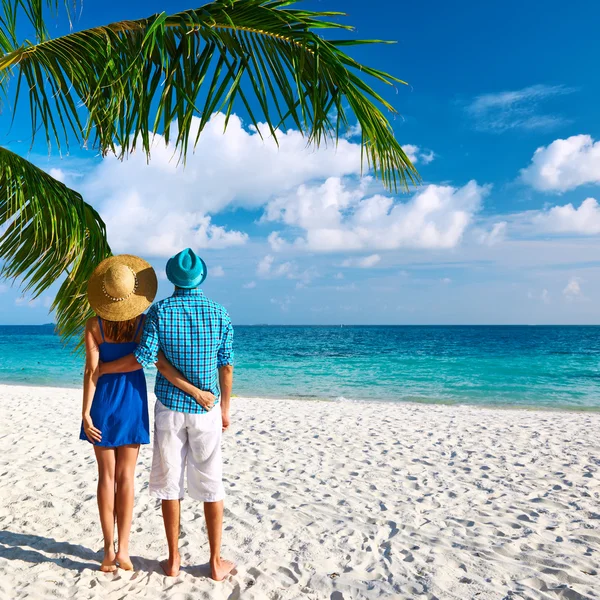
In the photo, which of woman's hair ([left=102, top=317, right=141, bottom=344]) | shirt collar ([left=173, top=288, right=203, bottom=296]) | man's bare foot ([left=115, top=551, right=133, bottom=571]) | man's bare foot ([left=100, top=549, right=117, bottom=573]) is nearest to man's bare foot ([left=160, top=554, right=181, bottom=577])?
man's bare foot ([left=115, top=551, right=133, bottom=571])

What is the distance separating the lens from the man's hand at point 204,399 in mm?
2711

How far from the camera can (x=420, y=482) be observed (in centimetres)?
500

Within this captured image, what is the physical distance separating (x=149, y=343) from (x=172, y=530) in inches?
42.9

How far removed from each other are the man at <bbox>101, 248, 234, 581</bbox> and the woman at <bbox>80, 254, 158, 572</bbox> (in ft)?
0.35

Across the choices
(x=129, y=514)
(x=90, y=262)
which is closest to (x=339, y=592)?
(x=129, y=514)

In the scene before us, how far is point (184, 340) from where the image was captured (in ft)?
8.95

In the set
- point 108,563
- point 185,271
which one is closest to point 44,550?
point 108,563

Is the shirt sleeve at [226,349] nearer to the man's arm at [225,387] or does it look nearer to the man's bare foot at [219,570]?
the man's arm at [225,387]

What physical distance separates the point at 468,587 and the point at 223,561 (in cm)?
144

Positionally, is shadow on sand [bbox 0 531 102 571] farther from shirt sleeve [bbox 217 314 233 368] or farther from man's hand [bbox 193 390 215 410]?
shirt sleeve [bbox 217 314 233 368]

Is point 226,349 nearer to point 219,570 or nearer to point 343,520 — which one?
point 219,570

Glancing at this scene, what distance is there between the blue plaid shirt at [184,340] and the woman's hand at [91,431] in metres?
0.42

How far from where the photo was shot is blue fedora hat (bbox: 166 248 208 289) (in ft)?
9.00

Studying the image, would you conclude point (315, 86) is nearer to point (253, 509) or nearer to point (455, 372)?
point (253, 509)
